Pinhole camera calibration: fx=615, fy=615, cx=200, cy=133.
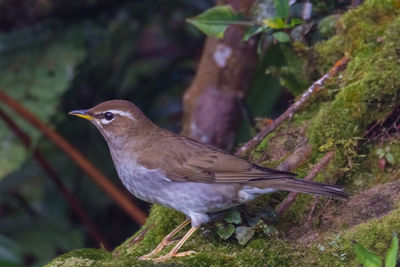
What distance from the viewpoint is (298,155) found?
454 cm

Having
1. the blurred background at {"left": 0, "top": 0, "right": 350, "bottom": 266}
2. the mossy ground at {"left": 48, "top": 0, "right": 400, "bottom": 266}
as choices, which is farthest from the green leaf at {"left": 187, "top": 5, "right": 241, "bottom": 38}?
the mossy ground at {"left": 48, "top": 0, "right": 400, "bottom": 266}

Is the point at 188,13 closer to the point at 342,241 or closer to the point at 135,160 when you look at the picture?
the point at 135,160

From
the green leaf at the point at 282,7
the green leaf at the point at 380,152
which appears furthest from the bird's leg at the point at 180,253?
the green leaf at the point at 282,7

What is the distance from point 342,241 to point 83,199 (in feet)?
15.6

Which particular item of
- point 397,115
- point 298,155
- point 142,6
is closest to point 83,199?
point 142,6

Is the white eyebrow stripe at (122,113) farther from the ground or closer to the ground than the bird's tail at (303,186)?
farther from the ground

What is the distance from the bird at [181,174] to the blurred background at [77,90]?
1.36m

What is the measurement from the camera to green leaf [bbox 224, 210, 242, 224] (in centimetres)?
400

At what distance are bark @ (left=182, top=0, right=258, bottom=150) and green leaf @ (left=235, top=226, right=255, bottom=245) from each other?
270 centimetres

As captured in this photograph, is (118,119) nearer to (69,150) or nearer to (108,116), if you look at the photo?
(108,116)

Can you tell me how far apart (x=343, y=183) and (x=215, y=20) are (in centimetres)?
184

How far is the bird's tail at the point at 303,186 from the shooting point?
3.87 m

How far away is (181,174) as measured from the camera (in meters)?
4.38

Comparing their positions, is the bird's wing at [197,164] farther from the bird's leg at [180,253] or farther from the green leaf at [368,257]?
the green leaf at [368,257]
